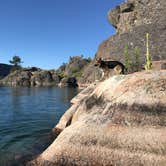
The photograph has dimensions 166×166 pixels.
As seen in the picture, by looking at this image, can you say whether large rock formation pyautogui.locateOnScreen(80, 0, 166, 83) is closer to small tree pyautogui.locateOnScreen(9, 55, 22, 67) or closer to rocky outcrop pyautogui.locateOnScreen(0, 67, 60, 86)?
rocky outcrop pyautogui.locateOnScreen(0, 67, 60, 86)

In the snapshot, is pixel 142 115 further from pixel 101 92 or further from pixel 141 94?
pixel 101 92

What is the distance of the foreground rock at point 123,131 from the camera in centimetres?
846

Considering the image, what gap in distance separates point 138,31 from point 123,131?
253ft

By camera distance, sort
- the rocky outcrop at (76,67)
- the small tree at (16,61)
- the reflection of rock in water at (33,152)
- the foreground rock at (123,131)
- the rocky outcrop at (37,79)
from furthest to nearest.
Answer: the small tree at (16,61), the rocky outcrop at (76,67), the rocky outcrop at (37,79), the reflection of rock in water at (33,152), the foreground rock at (123,131)

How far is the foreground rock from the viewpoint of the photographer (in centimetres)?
846

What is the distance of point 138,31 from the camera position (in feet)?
273

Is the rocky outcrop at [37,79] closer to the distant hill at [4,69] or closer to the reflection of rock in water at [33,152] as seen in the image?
the distant hill at [4,69]

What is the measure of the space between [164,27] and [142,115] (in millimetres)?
72825

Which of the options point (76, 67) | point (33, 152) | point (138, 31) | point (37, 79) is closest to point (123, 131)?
point (33, 152)

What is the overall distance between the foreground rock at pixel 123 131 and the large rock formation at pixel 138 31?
57680 millimetres

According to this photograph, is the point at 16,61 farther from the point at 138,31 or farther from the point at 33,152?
the point at 33,152

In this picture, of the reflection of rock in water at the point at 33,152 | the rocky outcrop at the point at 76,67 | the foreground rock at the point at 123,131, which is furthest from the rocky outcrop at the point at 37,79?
the foreground rock at the point at 123,131

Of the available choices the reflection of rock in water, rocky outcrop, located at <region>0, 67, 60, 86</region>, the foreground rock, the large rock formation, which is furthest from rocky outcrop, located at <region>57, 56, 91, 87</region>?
the foreground rock

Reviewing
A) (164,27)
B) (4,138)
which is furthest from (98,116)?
(164,27)
